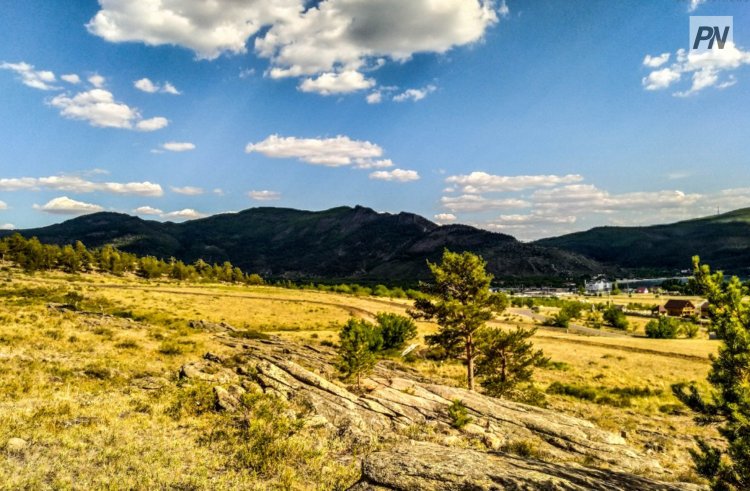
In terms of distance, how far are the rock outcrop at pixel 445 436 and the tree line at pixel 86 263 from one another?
113701 mm

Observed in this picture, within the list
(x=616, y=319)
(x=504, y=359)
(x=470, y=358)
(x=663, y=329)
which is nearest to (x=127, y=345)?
(x=470, y=358)

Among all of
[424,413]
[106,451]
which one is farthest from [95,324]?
[424,413]

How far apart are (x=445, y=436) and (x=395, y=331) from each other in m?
30.1

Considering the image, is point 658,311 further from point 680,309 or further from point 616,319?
point 616,319

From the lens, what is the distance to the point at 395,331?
151 feet

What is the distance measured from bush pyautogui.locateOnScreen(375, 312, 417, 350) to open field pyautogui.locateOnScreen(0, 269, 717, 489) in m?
3.35

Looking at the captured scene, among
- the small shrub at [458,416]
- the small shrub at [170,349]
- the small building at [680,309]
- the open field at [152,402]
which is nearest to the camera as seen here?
the open field at [152,402]

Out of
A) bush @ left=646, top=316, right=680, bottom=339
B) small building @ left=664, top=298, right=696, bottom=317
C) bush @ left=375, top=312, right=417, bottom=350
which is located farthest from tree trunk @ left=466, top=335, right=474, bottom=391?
small building @ left=664, top=298, right=696, bottom=317

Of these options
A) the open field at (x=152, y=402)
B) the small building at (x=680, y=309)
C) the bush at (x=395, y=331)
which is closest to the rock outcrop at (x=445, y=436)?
the open field at (x=152, y=402)

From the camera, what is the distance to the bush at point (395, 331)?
45.2 meters

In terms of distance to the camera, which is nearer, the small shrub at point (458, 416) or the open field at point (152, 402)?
the open field at point (152, 402)

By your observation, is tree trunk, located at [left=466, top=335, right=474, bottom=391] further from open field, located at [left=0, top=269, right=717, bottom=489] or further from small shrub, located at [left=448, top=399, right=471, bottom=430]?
small shrub, located at [left=448, top=399, right=471, bottom=430]

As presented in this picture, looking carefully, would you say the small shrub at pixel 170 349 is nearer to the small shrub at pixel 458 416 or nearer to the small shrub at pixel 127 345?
the small shrub at pixel 127 345

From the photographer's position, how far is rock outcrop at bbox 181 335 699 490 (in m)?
9.58
